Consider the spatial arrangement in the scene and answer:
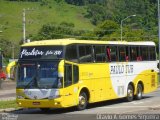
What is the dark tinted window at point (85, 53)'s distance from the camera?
24031mm

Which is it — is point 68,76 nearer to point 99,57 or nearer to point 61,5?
point 99,57

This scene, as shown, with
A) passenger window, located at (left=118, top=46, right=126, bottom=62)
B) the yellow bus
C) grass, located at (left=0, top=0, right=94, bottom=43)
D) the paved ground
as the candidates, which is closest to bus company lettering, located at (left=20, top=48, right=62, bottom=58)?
the yellow bus

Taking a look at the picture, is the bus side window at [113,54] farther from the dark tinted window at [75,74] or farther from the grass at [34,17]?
the grass at [34,17]

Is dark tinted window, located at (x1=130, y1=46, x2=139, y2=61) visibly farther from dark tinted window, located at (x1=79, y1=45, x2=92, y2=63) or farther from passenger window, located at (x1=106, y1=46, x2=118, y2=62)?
dark tinted window, located at (x1=79, y1=45, x2=92, y2=63)

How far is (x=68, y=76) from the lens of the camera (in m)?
22.8

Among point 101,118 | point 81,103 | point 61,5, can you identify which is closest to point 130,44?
point 81,103

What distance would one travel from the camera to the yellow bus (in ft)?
73.7

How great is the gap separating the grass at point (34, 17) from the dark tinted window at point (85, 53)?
379ft

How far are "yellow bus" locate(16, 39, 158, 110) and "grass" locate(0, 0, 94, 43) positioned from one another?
113621 millimetres

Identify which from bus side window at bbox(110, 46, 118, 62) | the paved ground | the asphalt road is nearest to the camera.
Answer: the asphalt road

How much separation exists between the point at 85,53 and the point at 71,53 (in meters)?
1.25

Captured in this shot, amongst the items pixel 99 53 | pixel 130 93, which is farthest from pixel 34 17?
pixel 99 53

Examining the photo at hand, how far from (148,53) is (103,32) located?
8755 centimetres

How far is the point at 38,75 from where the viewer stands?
22641mm
